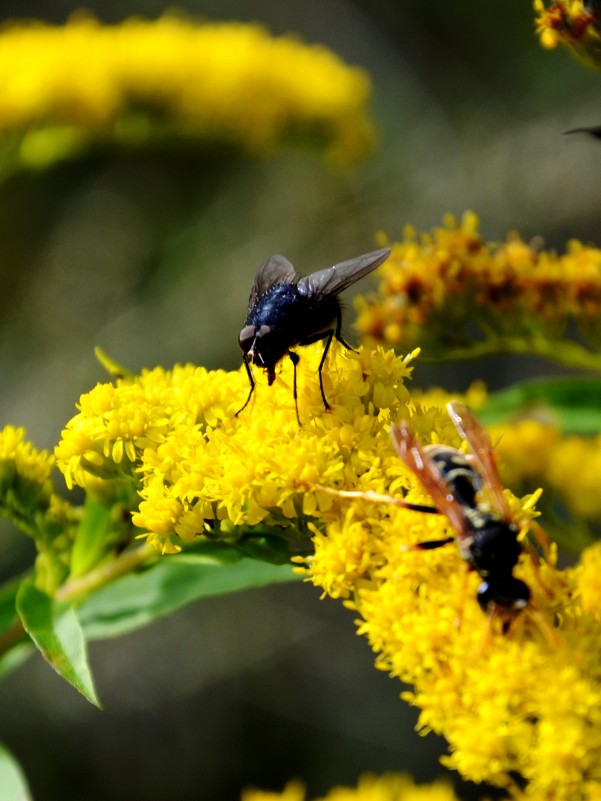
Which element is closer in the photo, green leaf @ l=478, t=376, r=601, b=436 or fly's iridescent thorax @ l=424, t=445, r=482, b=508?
fly's iridescent thorax @ l=424, t=445, r=482, b=508

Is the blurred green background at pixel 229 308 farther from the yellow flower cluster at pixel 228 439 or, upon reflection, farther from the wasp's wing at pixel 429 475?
the wasp's wing at pixel 429 475

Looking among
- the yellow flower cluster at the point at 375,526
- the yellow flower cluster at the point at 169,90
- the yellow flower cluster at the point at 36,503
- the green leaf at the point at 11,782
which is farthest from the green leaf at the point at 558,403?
the yellow flower cluster at the point at 169,90

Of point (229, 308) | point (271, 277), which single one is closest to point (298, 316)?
point (271, 277)

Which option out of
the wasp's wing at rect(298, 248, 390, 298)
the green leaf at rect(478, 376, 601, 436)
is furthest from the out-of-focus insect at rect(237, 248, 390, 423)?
the green leaf at rect(478, 376, 601, 436)

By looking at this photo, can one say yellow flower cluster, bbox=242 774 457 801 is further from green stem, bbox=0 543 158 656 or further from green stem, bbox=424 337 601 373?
green stem, bbox=424 337 601 373

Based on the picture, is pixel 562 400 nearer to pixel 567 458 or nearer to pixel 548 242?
pixel 567 458

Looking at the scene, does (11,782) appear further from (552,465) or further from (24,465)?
(552,465)
